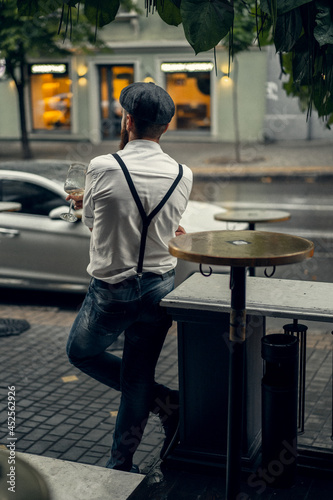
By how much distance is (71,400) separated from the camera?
5.27 meters

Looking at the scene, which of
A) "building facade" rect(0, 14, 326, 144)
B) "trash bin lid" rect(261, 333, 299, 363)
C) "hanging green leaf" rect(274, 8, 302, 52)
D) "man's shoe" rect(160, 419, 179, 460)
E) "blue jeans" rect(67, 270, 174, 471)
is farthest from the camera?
"building facade" rect(0, 14, 326, 144)

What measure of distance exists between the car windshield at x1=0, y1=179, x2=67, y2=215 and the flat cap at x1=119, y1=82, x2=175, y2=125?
14.9ft

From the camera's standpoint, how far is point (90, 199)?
3326 millimetres

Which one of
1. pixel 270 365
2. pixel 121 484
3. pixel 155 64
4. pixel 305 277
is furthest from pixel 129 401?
pixel 155 64

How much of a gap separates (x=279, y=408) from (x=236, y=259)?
1138mm

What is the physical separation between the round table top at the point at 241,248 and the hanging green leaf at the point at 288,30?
76cm

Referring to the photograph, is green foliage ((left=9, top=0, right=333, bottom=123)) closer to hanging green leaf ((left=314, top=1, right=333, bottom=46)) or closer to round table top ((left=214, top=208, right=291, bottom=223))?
hanging green leaf ((left=314, top=1, right=333, bottom=46))

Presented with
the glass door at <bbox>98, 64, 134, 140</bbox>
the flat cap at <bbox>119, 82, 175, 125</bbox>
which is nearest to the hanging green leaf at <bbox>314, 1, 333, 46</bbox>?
the flat cap at <bbox>119, 82, 175, 125</bbox>

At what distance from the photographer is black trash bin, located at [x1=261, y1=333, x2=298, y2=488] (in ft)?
10.8

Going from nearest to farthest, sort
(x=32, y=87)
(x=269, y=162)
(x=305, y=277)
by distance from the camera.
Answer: (x=305, y=277) → (x=269, y=162) → (x=32, y=87)

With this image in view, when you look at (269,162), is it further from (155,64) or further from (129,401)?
(129,401)

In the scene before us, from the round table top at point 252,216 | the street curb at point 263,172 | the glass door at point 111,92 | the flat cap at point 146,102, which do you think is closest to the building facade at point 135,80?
the glass door at point 111,92

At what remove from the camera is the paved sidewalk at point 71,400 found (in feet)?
14.7

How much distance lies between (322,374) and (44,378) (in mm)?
2343
